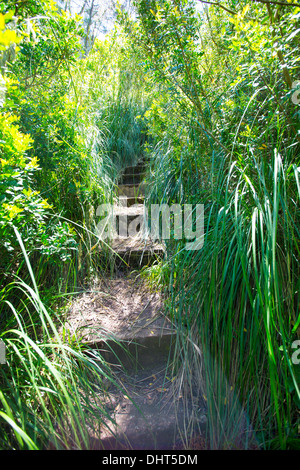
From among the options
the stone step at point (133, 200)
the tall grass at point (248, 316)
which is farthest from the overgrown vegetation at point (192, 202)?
the stone step at point (133, 200)

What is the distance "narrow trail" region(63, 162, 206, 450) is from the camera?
1.13 meters

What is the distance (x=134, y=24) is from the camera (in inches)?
71.6

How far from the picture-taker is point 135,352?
149 centimetres

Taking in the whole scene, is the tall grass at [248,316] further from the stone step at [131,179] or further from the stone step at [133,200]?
the stone step at [131,179]

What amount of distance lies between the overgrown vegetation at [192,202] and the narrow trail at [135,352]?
0.28 ft

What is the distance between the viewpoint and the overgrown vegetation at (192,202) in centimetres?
101

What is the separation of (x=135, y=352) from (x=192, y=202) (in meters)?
0.87

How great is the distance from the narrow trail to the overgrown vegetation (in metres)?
0.08

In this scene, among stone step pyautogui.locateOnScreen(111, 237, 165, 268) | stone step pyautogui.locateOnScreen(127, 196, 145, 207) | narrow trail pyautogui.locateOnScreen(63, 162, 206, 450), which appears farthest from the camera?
stone step pyautogui.locateOnScreen(127, 196, 145, 207)

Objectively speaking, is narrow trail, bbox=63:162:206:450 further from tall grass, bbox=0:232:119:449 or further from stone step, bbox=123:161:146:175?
stone step, bbox=123:161:146:175

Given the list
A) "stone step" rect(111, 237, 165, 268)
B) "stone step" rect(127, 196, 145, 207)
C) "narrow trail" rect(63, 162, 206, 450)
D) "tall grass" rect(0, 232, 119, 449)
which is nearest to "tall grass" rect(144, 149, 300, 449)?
"narrow trail" rect(63, 162, 206, 450)

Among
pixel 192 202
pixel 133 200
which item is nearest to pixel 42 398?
pixel 192 202

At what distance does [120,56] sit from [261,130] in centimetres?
271

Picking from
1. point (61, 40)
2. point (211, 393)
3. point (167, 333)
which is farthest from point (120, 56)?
point (211, 393)
